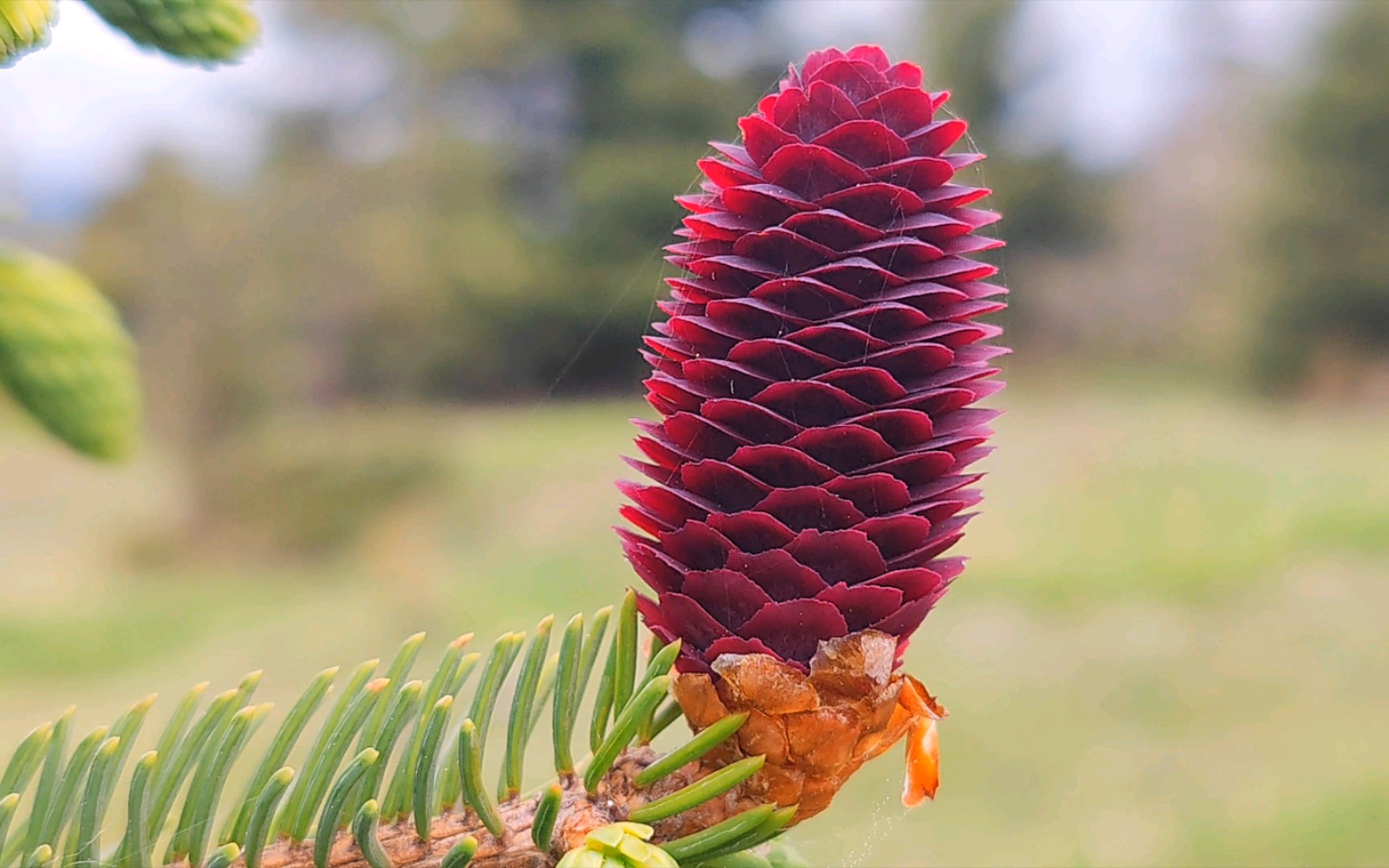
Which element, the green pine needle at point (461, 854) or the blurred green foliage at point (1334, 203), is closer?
the green pine needle at point (461, 854)

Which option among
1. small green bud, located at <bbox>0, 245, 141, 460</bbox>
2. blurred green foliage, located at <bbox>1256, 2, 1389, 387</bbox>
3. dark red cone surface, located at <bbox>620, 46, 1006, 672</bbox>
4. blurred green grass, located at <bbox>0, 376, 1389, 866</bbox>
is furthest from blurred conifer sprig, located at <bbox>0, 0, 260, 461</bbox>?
blurred green foliage, located at <bbox>1256, 2, 1389, 387</bbox>

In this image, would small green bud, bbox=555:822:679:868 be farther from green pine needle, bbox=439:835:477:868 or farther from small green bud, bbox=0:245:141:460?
small green bud, bbox=0:245:141:460

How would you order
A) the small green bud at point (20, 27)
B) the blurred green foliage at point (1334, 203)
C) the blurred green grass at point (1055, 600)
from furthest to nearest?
the blurred green foliage at point (1334, 203)
the blurred green grass at point (1055, 600)
the small green bud at point (20, 27)

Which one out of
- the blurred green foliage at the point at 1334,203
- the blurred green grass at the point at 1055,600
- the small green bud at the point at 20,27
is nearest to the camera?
the small green bud at the point at 20,27

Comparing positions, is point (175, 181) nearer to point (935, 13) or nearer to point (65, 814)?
point (935, 13)

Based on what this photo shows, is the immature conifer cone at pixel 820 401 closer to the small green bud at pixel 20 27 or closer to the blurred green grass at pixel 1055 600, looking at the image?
the small green bud at pixel 20 27

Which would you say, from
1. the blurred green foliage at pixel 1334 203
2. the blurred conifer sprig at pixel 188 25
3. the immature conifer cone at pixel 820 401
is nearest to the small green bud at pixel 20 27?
the blurred conifer sprig at pixel 188 25

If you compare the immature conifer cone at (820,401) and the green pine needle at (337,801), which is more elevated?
the immature conifer cone at (820,401)

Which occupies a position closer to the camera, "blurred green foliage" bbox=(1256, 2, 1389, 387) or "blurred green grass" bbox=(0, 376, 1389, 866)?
"blurred green grass" bbox=(0, 376, 1389, 866)
